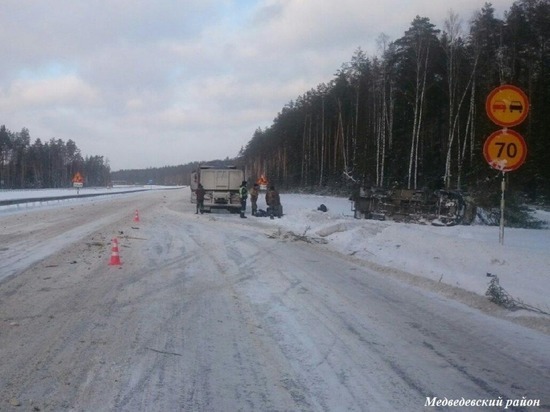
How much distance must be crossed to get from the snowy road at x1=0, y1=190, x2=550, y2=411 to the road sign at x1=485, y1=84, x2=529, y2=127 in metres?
A: 3.38

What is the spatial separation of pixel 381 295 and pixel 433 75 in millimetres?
36696

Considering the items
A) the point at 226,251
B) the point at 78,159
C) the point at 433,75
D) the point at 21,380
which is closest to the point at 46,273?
the point at 226,251

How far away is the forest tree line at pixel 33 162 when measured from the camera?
130875mm

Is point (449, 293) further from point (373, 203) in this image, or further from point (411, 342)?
point (373, 203)

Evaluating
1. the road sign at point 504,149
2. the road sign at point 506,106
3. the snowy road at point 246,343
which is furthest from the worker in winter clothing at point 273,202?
the road sign at point 506,106

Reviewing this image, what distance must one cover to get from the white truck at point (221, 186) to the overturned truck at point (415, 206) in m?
9.11

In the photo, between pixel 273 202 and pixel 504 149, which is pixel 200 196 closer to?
pixel 273 202

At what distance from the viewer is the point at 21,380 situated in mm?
5023

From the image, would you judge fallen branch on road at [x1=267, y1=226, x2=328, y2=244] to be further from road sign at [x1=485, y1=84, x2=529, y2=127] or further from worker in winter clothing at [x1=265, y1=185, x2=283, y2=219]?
road sign at [x1=485, y1=84, x2=529, y2=127]

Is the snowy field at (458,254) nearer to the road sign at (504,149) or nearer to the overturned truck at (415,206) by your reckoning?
the road sign at (504,149)

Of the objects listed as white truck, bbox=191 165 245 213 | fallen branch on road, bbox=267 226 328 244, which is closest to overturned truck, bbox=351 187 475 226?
fallen branch on road, bbox=267 226 328 244

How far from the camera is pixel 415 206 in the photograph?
965 inches

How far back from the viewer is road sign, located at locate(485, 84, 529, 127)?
9.64 meters

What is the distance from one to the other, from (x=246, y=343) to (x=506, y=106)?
653cm
